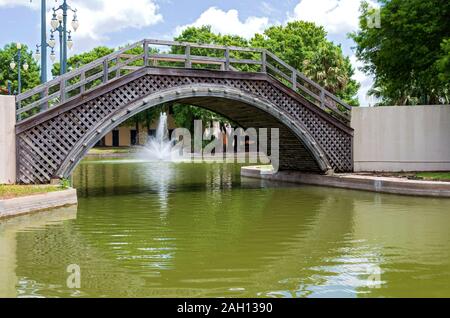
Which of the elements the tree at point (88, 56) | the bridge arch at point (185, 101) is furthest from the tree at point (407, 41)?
the tree at point (88, 56)

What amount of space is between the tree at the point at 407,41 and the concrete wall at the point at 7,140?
13.5m

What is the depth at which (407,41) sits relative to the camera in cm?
2105

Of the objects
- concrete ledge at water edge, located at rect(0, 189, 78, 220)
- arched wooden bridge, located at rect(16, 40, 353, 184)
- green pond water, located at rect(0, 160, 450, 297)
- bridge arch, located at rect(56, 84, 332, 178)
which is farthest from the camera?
bridge arch, located at rect(56, 84, 332, 178)

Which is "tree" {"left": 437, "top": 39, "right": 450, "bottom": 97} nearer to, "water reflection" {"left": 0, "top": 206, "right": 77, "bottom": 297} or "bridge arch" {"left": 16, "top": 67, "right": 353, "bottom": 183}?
"bridge arch" {"left": 16, "top": 67, "right": 353, "bottom": 183}

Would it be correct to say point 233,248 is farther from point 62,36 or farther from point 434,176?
point 62,36

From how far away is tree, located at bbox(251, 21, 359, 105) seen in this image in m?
36.6

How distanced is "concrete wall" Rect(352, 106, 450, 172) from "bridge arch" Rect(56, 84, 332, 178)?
2443 millimetres

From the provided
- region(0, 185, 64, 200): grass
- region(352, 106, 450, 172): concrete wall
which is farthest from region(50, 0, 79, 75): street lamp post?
region(352, 106, 450, 172): concrete wall

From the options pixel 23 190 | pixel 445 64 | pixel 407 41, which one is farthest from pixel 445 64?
pixel 23 190

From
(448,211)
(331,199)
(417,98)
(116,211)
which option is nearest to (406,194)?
(331,199)

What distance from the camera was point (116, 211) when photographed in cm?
1384

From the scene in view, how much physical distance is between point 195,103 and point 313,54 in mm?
20059

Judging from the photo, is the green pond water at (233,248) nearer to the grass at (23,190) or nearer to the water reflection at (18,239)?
the water reflection at (18,239)

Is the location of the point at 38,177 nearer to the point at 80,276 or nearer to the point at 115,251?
the point at 115,251
